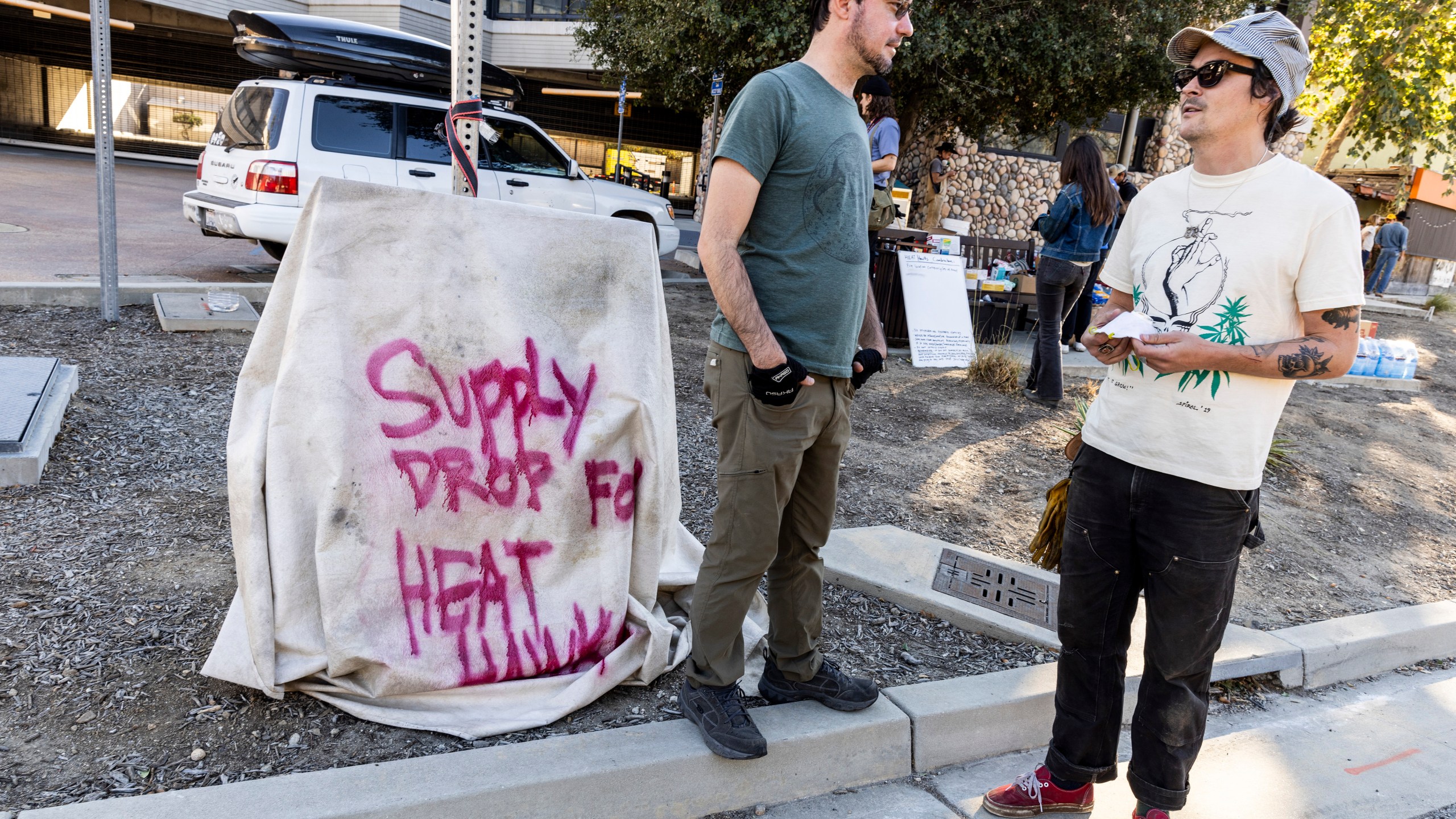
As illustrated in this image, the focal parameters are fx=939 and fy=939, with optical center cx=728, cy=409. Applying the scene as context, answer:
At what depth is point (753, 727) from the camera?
2.63 m

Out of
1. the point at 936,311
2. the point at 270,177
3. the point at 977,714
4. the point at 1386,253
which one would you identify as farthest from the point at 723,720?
the point at 1386,253

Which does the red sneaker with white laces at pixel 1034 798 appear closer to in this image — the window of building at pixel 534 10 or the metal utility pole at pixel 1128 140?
the metal utility pole at pixel 1128 140

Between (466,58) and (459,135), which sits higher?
(466,58)

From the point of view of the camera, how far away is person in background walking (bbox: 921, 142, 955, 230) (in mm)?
15320

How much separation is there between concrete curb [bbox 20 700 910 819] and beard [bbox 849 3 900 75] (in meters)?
1.87

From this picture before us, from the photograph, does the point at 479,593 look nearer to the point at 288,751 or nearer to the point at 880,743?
the point at 288,751

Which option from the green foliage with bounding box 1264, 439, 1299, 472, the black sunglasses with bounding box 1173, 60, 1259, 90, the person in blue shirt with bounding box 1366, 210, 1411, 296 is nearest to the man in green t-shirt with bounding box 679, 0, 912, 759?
the black sunglasses with bounding box 1173, 60, 1259, 90

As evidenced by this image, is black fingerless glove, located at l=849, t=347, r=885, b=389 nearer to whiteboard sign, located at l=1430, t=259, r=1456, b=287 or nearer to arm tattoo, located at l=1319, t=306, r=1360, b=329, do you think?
arm tattoo, located at l=1319, t=306, r=1360, b=329

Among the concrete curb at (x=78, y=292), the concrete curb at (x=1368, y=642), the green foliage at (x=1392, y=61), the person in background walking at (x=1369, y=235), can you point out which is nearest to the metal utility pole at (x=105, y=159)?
the concrete curb at (x=78, y=292)

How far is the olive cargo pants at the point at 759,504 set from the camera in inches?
98.3

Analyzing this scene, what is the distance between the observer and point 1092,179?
6.71 metres

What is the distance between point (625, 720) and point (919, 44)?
394 inches

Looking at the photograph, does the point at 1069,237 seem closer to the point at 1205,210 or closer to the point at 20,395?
the point at 1205,210

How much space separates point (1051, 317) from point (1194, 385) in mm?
5019
